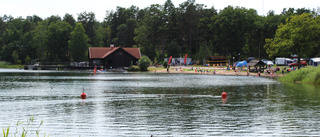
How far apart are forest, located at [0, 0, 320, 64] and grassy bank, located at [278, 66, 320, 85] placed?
39694 millimetres

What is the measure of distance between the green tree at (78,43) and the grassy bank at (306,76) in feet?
265

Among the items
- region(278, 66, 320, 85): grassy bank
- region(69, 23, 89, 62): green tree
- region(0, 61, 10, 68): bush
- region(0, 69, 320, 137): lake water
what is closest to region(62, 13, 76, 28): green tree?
region(69, 23, 89, 62): green tree

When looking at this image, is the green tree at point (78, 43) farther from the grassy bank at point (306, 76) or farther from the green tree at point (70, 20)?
the grassy bank at point (306, 76)

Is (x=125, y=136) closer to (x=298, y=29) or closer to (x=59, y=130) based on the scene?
(x=59, y=130)

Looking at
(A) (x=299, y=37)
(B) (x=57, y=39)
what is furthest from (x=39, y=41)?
(A) (x=299, y=37)

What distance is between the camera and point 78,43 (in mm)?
127438

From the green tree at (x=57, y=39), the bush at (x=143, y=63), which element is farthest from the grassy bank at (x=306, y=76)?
the green tree at (x=57, y=39)

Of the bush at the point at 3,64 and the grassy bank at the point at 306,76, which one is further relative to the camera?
the bush at the point at 3,64

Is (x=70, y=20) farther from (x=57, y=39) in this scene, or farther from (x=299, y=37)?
(x=299, y=37)

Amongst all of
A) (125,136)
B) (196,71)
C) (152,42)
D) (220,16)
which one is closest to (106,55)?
(152,42)

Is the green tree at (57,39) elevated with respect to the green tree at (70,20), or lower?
lower

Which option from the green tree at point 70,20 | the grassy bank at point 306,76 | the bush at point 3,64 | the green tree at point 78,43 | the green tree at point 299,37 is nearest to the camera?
the grassy bank at point 306,76

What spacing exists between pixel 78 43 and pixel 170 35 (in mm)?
33047

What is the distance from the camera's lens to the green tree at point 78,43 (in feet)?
417
